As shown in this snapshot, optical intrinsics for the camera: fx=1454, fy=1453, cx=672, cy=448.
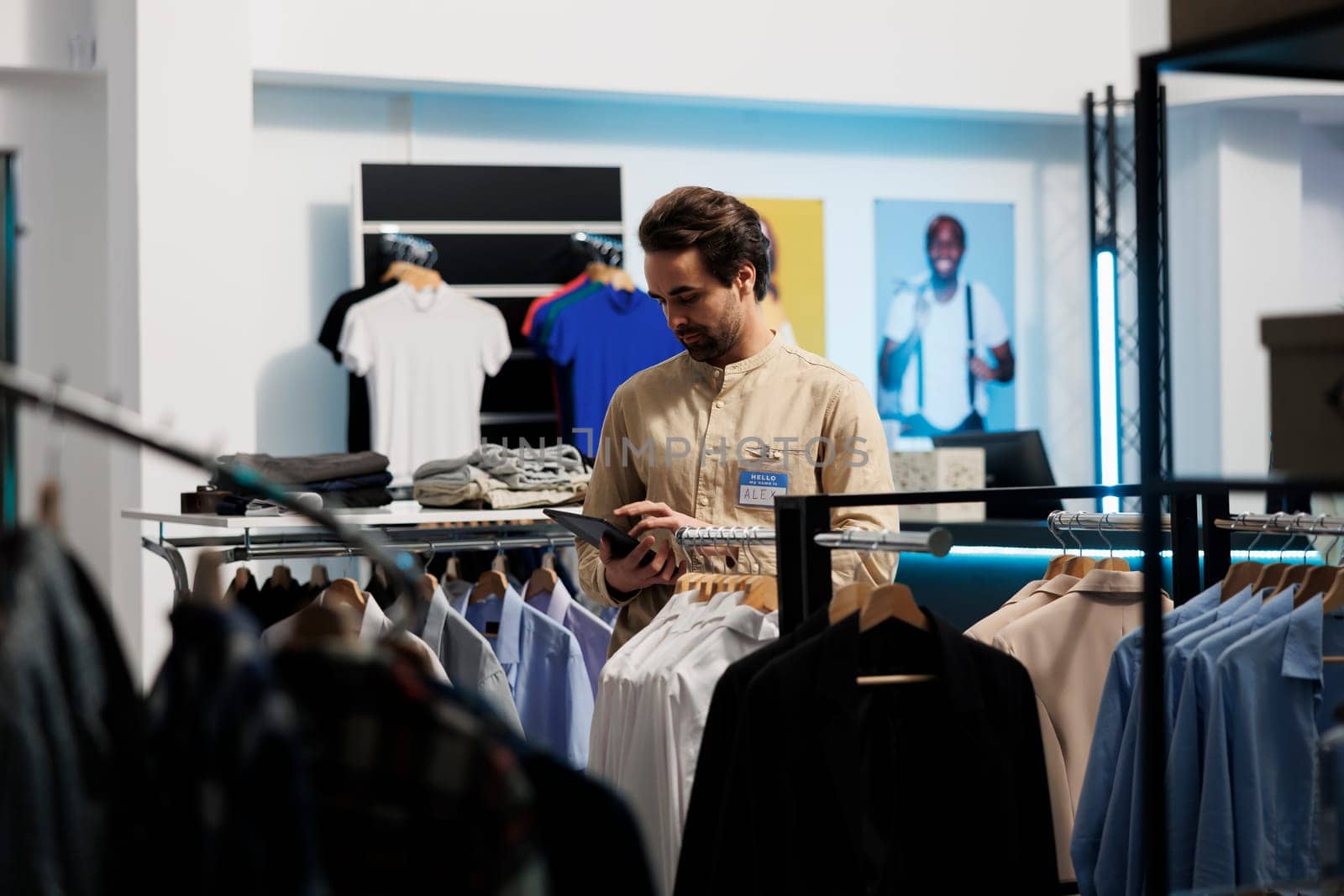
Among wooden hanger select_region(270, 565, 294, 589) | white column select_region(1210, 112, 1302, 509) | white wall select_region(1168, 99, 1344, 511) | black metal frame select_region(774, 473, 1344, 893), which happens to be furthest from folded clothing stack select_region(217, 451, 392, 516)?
white column select_region(1210, 112, 1302, 509)

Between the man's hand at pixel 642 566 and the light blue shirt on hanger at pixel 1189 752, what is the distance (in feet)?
2.74

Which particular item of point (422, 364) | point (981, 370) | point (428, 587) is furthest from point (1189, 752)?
point (981, 370)

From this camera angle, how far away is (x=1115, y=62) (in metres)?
7.28

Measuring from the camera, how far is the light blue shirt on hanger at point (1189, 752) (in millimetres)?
2152

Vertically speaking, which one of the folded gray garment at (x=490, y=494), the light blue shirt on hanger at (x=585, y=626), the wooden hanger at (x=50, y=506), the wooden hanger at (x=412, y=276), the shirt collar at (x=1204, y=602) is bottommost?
the light blue shirt on hanger at (x=585, y=626)

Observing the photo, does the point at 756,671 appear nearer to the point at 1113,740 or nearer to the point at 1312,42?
the point at 1113,740

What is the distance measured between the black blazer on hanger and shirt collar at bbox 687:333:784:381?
72cm

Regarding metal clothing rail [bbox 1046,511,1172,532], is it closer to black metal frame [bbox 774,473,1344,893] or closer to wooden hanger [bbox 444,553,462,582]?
black metal frame [bbox 774,473,1344,893]

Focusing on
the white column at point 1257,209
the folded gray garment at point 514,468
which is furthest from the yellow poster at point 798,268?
the folded gray garment at point 514,468

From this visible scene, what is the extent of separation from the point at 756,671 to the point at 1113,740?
0.66 metres

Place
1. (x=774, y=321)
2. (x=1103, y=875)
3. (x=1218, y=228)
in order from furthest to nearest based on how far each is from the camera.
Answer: (x=1218, y=228), (x=774, y=321), (x=1103, y=875)

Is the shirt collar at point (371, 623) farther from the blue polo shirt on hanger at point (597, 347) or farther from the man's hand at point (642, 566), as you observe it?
the blue polo shirt on hanger at point (597, 347)

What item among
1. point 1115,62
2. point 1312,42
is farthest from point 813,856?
point 1115,62

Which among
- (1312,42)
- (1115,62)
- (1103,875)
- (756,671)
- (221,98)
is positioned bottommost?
(1103,875)
